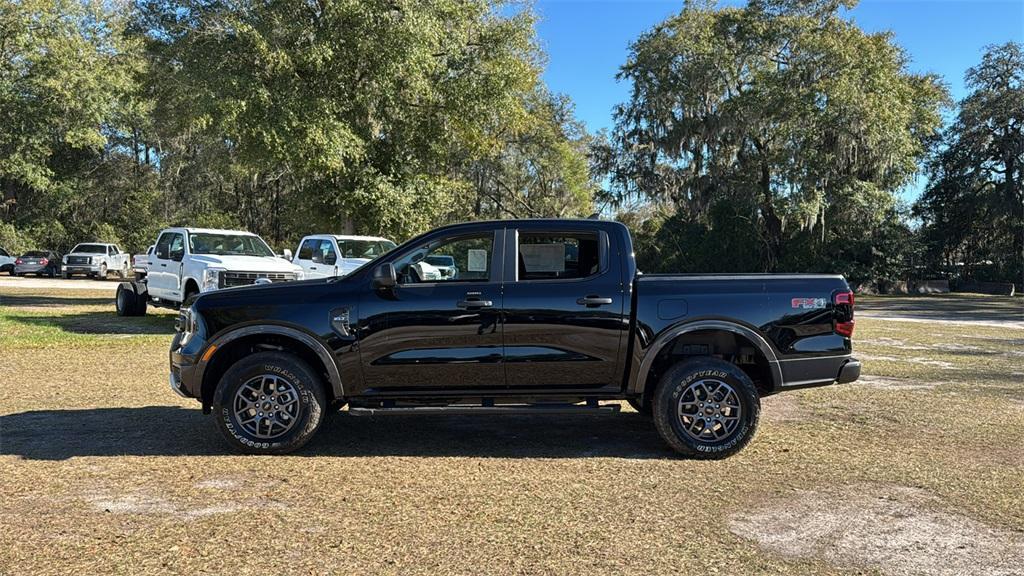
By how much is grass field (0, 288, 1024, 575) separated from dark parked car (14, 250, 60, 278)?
35845mm

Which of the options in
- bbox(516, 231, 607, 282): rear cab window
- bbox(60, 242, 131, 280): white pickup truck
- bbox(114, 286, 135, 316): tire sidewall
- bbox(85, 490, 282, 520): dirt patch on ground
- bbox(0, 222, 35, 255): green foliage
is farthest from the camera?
bbox(0, 222, 35, 255): green foliage

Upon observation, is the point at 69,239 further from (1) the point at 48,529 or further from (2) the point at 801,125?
(1) the point at 48,529

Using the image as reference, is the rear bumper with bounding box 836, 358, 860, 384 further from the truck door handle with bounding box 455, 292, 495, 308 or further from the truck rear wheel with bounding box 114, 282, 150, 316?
the truck rear wheel with bounding box 114, 282, 150, 316

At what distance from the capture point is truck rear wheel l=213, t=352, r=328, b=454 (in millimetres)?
5668

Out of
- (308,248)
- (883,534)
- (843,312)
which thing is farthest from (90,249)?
(883,534)

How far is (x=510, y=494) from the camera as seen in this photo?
4.89 meters

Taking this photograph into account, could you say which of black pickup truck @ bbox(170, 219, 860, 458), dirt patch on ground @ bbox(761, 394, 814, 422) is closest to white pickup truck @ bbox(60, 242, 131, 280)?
black pickup truck @ bbox(170, 219, 860, 458)

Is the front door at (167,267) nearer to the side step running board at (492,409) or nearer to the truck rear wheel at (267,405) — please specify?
the truck rear wheel at (267,405)

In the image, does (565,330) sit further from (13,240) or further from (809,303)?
(13,240)

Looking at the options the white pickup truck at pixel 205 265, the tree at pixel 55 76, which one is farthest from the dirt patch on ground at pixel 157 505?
the tree at pixel 55 76

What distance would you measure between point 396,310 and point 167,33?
19412 mm

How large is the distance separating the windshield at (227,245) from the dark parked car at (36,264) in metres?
29.9

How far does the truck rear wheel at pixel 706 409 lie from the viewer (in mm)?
5684

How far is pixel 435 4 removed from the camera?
21.2 m
